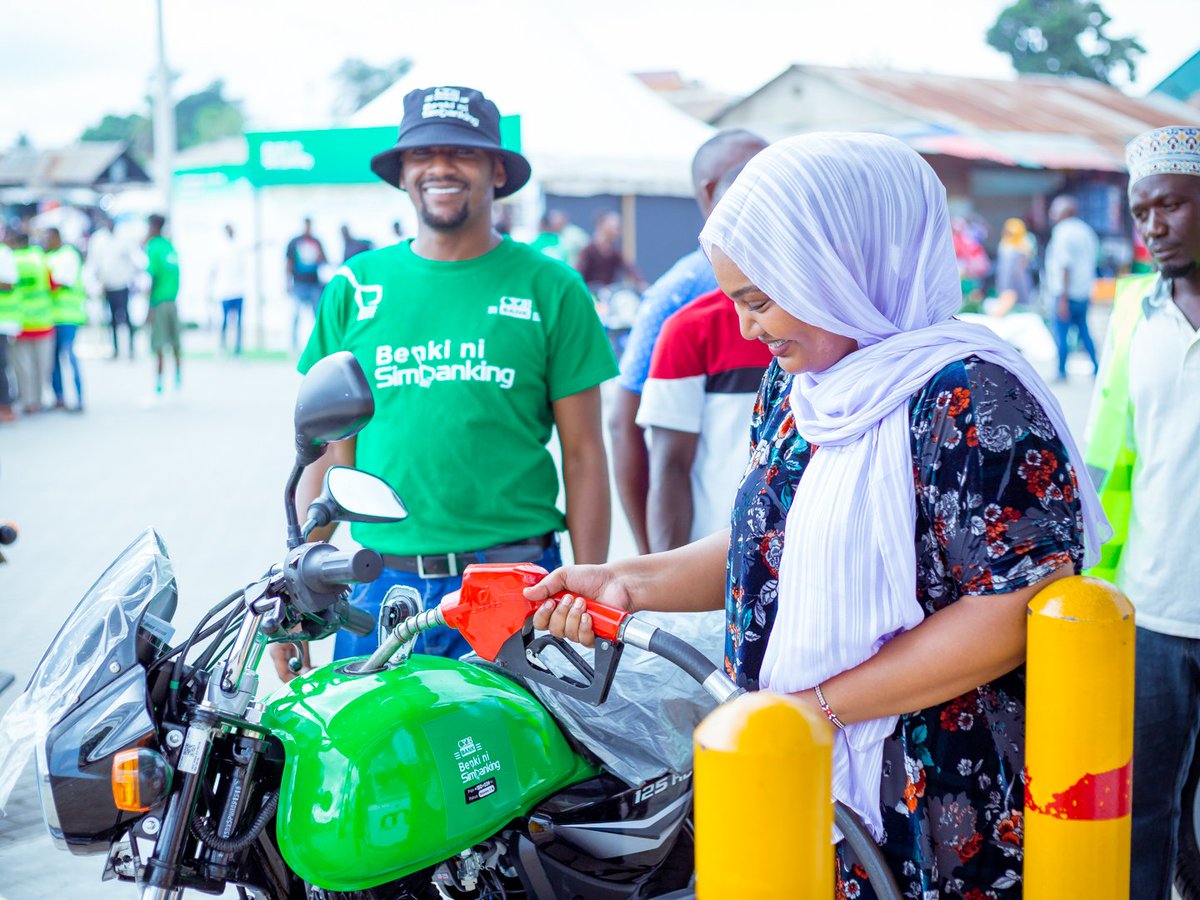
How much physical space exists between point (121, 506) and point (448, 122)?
6.22 m

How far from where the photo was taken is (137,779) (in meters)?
1.75

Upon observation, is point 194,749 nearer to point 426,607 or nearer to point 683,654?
point 683,654

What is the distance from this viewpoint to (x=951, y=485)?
155 centimetres

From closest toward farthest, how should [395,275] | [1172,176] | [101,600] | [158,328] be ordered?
[101,600], [1172,176], [395,275], [158,328]

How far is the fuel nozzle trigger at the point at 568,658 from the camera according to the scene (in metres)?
1.81

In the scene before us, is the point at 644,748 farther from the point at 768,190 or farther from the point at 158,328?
the point at 158,328

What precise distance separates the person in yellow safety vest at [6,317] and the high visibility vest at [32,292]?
7 centimetres

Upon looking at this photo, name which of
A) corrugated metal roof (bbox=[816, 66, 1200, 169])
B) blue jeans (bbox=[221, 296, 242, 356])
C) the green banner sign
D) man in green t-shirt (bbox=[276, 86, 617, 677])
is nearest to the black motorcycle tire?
man in green t-shirt (bbox=[276, 86, 617, 677])

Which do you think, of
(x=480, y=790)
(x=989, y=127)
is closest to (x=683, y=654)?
(x=480, y=790)

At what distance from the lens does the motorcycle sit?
1798mm

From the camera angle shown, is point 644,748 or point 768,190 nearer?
point 768,190

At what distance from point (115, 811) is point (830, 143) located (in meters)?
1.34

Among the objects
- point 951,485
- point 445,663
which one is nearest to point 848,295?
point 951,485

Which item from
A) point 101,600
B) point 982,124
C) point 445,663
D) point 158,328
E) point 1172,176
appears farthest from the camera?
point 982,124
